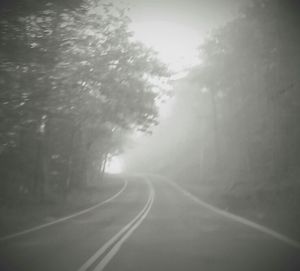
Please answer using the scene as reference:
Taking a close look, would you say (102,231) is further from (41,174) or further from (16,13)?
(41,174)

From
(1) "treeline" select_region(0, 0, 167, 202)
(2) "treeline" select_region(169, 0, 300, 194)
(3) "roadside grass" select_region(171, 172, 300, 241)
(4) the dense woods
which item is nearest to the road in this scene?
(3) "roadside grass" select_region(171, 172, 300, 241)

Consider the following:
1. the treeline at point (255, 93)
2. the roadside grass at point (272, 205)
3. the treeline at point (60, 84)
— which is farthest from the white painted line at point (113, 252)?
the treeline at point (255, 93)

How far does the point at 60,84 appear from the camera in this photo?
10.2 m

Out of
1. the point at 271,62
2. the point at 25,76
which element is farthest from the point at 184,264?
the point at 271,62

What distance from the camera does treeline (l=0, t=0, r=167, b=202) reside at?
8.90 meters

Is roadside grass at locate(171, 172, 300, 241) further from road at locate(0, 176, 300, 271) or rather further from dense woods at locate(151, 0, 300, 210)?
road at locate(0, 176, 300, 271)

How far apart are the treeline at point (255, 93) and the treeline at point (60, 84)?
819 centimetres

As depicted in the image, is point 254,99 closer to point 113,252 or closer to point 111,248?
point 111,248

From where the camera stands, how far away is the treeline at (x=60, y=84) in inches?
350

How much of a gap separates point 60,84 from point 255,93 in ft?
76.2

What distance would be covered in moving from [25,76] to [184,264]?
23.7ft

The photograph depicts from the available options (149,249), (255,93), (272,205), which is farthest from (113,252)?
(255,93)

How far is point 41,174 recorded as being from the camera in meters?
19.2

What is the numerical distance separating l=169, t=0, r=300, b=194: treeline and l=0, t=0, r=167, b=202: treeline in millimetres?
8193
